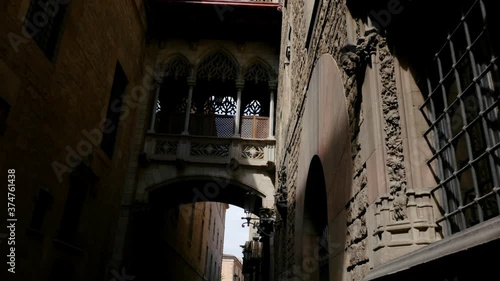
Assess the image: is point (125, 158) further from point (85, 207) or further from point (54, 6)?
point (54, 6)

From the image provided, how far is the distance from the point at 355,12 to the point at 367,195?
1.57m

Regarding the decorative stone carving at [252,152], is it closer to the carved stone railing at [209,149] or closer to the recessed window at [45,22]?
the carved stone railing at [209,149]

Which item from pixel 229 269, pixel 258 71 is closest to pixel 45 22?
pixel 258 71

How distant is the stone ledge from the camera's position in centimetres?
143

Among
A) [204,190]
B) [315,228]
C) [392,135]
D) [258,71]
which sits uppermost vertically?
[258,71]

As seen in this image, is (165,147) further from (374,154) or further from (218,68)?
(374,154)

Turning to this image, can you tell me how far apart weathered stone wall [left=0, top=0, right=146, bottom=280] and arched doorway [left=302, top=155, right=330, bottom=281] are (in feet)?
16.3

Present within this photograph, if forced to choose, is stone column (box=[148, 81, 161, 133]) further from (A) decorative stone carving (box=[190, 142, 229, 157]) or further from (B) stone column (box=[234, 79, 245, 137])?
(B) stone column (box=[234, 79, 245, 137])

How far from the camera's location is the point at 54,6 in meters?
8.16

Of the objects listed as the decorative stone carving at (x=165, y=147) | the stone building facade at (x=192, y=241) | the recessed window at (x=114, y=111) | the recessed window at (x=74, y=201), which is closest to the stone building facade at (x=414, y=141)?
the recessed window at (x=74, y=201)

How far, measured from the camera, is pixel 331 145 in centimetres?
425

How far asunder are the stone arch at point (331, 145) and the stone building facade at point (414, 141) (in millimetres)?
32

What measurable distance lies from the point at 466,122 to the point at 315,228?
4339 millimetres

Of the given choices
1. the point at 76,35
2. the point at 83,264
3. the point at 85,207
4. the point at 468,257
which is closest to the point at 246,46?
the point at 76,35
